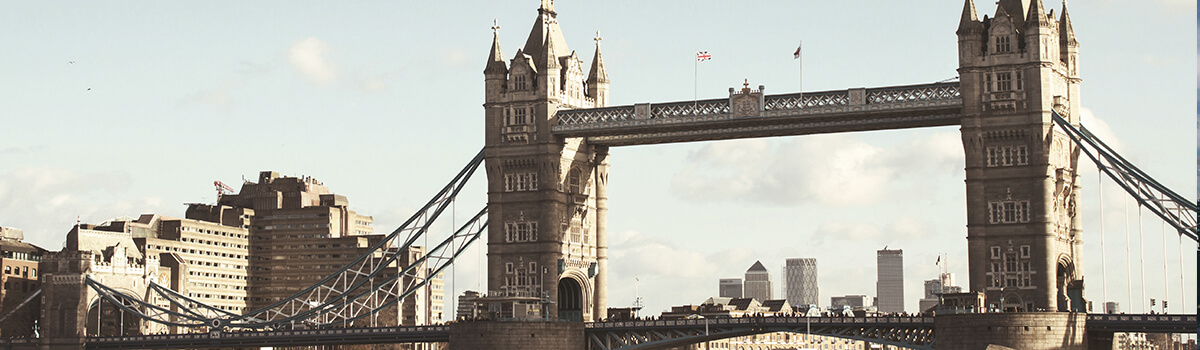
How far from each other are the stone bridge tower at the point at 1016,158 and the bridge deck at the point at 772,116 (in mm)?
3302

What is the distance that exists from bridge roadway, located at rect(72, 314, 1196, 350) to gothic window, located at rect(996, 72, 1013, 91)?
17.7 metres

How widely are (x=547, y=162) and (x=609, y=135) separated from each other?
605 centimetres

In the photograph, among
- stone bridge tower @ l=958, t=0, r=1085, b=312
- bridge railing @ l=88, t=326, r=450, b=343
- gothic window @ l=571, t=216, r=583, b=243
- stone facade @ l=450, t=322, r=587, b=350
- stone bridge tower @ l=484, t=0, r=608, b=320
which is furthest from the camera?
bridge railing @ l=88, t=326, r=450, b=343

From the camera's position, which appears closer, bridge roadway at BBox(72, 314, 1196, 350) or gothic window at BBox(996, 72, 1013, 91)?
bridge roadway at BBox(72, 314, 1196, 350)

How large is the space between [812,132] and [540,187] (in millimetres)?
23297

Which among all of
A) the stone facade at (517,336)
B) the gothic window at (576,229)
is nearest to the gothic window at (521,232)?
the gothic window at (576,229)

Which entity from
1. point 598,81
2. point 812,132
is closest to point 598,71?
point 598,81

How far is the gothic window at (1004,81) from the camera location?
132 m

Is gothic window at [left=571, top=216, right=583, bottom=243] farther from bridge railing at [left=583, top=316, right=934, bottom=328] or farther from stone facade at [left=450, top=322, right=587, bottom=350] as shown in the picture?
stone facade at [left=450, top=322, right=587, bottom=350]

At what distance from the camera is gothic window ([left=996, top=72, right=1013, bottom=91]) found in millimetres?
131750

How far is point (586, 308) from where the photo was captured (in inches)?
5979

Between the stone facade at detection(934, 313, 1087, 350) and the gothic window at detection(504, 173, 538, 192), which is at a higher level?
the gothic window at detection(504, 173, 538, 192)

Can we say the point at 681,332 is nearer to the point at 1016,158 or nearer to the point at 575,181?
the point at 575,181

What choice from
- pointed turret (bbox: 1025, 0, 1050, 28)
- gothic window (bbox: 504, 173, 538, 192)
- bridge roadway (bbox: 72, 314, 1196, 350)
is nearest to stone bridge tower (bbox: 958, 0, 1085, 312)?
pointed turret (bbox: 1025, 0, 1050, 28)
